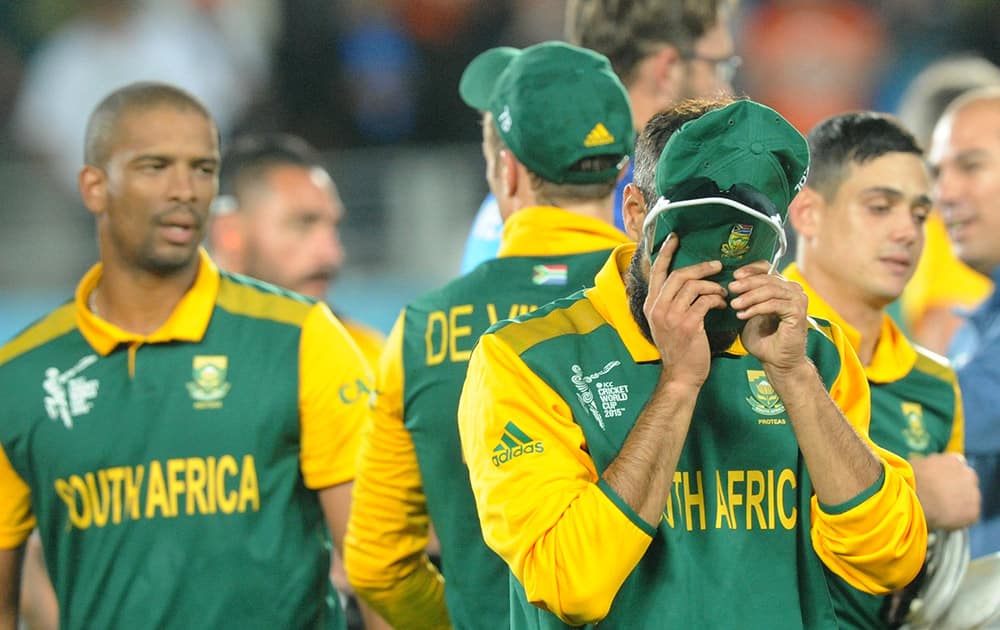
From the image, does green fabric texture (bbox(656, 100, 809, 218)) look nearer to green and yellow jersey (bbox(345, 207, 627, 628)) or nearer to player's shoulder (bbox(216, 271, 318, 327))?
green and yellow jersey (bbox(345, 207, 627, 628))

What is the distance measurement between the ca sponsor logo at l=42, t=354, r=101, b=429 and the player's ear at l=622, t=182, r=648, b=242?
165cm

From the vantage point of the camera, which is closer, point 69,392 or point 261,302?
point 69,392

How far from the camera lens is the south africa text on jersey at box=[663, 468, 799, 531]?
2.88 metres

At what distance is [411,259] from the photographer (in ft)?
33.5

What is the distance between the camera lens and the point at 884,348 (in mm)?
4047

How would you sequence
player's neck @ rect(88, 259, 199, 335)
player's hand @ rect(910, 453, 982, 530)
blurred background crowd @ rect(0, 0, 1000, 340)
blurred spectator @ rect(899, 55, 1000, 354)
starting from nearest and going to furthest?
player's hand @ rect(910, 453, 982, 530) → player's neck @ rect(88, 259, 199, 335) → blurred spectator @ rect(899, 55, 1000, 354) → blurred background crowd @ rect(0, 0, 1000, 340)

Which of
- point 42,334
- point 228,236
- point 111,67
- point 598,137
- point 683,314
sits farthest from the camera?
point 111,67

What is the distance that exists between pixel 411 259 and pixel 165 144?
19.8 ft

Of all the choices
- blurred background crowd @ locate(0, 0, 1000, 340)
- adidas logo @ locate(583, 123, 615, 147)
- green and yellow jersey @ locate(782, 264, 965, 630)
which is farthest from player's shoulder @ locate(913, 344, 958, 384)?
blurred background crowd @ locate(0, 0, 1000, 340)

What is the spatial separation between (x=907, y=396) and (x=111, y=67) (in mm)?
7208

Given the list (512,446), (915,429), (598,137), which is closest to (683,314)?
(512,446)

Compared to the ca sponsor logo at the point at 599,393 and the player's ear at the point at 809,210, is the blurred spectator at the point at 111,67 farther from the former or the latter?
the ca sponsor logo at the point at 599,393

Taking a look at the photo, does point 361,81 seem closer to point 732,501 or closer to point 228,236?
point 228,236

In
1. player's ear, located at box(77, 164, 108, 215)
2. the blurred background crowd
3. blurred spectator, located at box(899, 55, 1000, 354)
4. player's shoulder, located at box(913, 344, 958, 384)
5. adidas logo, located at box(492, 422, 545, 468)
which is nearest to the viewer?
adidas logo, located at box(492, 422, 545, 468)
